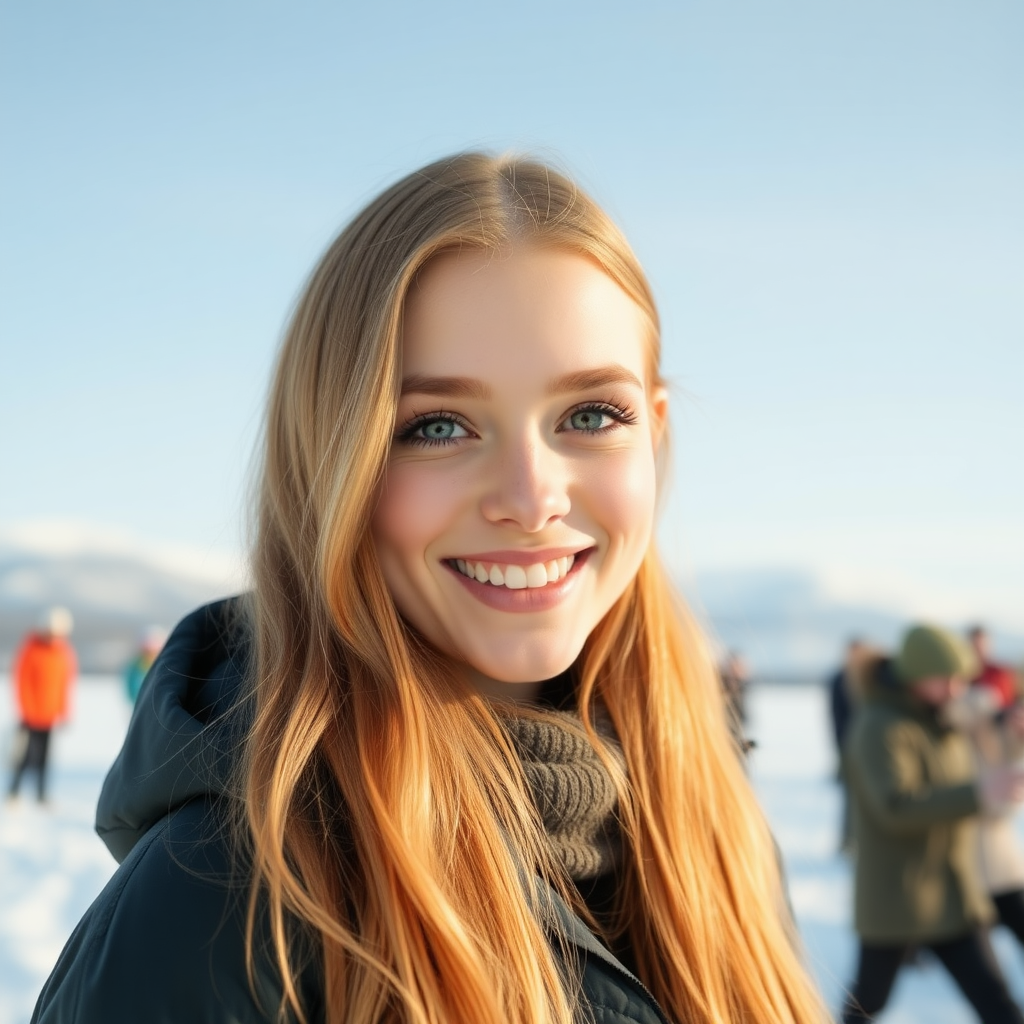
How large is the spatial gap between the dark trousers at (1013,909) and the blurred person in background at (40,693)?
7548mm

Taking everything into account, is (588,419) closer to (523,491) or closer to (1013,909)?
(523,491)

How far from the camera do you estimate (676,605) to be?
6.79 ft

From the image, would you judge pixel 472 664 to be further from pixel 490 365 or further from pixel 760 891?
pixel 760 891

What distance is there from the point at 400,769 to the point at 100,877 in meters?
5.84

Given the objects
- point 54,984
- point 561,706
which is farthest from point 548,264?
point 54,984

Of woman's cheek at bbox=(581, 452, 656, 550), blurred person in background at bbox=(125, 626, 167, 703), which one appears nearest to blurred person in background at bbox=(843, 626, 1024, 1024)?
woman's cheek at bbox=(581, 452, 656, 550)

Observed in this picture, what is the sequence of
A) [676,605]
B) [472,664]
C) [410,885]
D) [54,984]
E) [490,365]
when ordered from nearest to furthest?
1. [54,984]
2. [410,885]
3. [490,365]
4. [472,664]
5. [676,605]

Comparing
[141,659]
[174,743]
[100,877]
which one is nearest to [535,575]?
[174,743]

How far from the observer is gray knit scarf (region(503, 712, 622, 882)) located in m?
1.54

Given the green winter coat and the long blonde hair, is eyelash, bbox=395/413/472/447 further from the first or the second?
the green winter coat

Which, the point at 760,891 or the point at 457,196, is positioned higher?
the point at 457,196

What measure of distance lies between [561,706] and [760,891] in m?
0.49

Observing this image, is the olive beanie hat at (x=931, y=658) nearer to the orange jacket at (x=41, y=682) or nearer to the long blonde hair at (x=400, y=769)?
the long blonde hair at (x=400, y=769)

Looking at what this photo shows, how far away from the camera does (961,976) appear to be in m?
3.65
